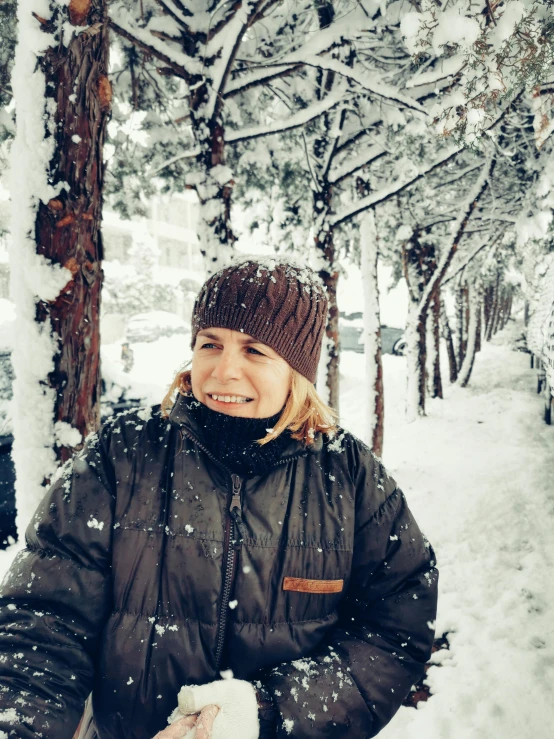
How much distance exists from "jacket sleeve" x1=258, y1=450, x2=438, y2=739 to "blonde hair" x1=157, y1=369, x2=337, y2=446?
22 centimetres

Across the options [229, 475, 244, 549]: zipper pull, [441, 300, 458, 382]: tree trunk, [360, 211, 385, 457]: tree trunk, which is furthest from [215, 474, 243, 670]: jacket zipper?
[441, 300, 458, 382]: tree trunk

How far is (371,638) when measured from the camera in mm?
1490

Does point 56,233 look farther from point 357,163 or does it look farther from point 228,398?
point 357,163

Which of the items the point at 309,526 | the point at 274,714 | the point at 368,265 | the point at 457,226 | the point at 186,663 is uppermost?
the point at 457,226

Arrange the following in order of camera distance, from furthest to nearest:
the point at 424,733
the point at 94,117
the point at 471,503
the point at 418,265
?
the point at 418,265
the point at 471,503
the point at 424,733
the point at 94,117

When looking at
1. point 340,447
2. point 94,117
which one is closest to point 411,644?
point 340,447

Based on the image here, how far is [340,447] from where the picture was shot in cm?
164

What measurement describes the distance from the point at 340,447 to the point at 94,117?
83.0 inches

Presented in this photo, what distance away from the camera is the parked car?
2142 cm

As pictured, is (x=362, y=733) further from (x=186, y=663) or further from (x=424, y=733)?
(x=424, y=733)

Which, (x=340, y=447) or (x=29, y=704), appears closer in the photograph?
(x=29, y=704)

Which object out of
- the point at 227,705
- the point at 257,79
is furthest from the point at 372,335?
the point at 227,705

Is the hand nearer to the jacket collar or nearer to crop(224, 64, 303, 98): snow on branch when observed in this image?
the jacket collar

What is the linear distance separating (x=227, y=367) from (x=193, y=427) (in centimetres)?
23
